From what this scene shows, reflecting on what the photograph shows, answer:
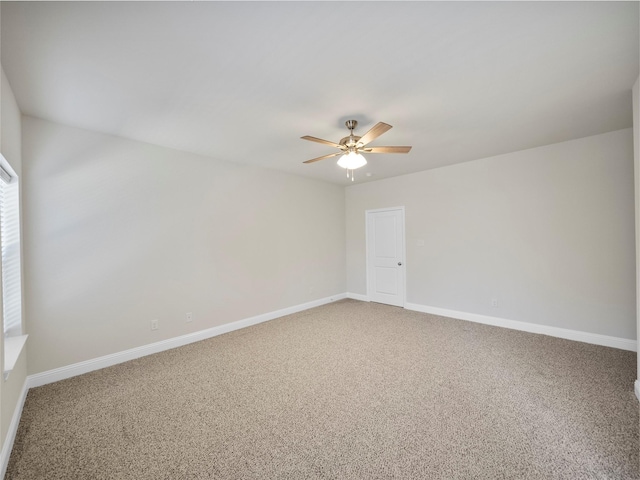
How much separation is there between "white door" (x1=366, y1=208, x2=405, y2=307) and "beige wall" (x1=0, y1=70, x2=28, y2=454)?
4.88 metres

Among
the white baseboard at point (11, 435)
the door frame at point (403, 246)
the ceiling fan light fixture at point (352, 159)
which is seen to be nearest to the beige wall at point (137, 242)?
the white baseboard at point (11, 435)

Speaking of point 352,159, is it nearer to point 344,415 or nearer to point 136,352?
point 344,415

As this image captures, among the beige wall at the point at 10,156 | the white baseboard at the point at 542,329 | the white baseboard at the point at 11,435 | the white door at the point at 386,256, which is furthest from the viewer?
the white door at the point at 386,256

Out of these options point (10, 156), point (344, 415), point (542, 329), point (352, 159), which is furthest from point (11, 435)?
point (542, 329)

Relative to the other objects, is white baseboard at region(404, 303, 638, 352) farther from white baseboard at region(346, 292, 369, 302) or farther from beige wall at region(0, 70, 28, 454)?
beige wall at region(0, 70, 28, 454)

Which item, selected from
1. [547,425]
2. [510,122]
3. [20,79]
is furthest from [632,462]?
[20,79]

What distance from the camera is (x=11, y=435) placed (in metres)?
1.80

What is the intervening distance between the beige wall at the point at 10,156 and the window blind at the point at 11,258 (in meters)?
0.20

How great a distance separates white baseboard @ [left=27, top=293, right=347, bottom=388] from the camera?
102 inches

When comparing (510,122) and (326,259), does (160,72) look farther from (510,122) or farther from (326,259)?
(326,259)

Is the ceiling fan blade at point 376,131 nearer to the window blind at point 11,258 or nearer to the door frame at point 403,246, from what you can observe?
the door frame at point 403,246

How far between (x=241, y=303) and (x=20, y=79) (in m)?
3.21

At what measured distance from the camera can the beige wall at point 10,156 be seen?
172 centimetres

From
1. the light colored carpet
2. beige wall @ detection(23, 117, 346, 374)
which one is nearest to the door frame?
beige wall @ detection(23, 117, 346, 374)
